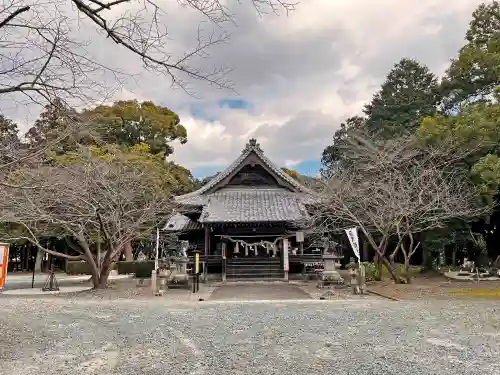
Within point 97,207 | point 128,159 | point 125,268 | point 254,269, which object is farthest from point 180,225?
point 97,207

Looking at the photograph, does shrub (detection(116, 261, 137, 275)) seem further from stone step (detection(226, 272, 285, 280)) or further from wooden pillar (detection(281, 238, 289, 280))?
wooden pillar (detection(281, 238, 289, 280))

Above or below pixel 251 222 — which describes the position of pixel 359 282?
below

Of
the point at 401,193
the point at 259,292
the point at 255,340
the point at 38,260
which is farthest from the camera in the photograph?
the point at 38,260

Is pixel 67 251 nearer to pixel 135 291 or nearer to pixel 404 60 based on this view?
pixel 135 291

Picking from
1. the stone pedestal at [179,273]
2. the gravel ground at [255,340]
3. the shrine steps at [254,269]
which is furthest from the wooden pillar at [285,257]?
the gravel ground at [255,340]

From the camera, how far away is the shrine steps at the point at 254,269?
21.4 meters

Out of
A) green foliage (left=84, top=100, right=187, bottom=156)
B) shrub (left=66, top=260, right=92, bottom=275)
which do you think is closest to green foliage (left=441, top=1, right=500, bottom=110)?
green foliage (left=84, top=100, right=187, bottom=156)

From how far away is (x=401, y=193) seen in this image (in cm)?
1675

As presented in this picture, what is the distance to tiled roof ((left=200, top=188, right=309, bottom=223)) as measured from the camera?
2100cm

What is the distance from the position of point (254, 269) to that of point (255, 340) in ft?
48.4

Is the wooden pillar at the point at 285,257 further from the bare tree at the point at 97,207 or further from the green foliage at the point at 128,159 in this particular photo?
the green foliage at the point at 128,159

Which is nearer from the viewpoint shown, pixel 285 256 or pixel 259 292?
pixel 259 292

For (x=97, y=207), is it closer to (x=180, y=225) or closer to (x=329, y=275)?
(x=329, y=275)

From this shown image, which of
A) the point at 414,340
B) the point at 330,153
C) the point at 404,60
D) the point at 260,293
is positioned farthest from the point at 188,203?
the point at 330,153
